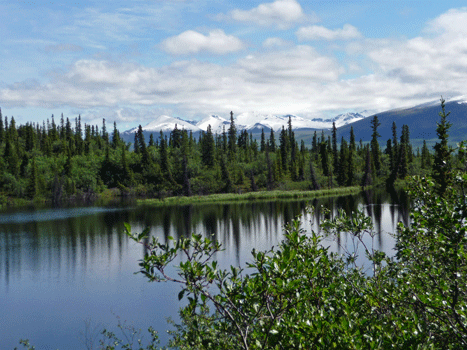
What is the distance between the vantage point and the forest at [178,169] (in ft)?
347

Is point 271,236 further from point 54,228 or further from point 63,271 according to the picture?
point 54,228

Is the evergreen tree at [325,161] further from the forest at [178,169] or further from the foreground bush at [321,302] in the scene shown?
the foreground bush at [321,302]

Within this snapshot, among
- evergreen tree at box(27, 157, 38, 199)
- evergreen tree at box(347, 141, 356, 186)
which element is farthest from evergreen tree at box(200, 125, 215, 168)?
evergreen tree at box(27, 157, 38, 199)

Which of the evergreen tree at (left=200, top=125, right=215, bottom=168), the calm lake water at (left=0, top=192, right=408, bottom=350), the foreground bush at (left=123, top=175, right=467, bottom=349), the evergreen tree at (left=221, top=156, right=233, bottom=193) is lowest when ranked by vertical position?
the calm lake water at (left=0, top=192, right=408, bottom=350)

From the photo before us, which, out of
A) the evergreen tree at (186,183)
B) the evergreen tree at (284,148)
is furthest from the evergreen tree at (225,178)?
the evergreen tree at (284,148)

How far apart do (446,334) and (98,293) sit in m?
25.1

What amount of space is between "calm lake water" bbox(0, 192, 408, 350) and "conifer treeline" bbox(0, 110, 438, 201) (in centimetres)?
4019

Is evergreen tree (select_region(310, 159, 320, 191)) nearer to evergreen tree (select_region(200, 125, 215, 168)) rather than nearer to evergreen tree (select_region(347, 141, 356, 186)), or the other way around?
evergreen tree (select_region(347, 141, 356, 186))

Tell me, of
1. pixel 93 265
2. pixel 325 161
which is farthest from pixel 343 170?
pixel 93 265

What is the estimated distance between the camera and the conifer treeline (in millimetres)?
105812

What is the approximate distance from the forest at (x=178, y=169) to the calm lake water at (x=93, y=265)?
132ft

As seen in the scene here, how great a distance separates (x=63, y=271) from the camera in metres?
33.4

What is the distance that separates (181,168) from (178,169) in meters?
1.45

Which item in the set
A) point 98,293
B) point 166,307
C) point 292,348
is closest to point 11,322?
point 98,293
